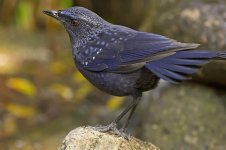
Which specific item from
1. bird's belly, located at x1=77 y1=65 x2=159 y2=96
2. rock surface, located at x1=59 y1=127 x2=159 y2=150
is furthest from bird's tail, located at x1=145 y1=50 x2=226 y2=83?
rock surface, located at x1=59 y1=127 x2=159 y2=150

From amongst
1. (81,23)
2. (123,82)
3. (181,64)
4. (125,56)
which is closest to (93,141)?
(123,82)

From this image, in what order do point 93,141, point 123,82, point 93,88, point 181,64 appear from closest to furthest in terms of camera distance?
1. point 181,64
2. point 93,141
3. point 123,82
4. point 93,88

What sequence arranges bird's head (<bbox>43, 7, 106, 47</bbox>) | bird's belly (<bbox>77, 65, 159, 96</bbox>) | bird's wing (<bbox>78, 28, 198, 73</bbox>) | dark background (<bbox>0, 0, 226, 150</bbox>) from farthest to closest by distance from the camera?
dark background (<bbox>0, 0, 226, 150</bbox>) < bird's head (<bbox>43, 7, 106, 47</bbox>) < bird's belly (<bbox>77, 65, 159, 96</bbox>) < bird's wing (<bbox>78, 28, 198, 73</bbox>)

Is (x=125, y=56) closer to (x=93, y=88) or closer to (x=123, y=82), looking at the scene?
(x=123, y=82)

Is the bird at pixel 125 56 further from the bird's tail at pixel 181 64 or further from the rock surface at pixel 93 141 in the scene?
the rock surface at pixel 93 141

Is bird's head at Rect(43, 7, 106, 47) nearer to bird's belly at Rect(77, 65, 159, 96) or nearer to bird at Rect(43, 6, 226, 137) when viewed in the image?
bird at Rect(43, 6, 226, 137)

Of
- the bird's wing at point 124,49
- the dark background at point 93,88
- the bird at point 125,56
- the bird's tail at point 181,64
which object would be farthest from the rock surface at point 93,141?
the dark background at point 93,88
